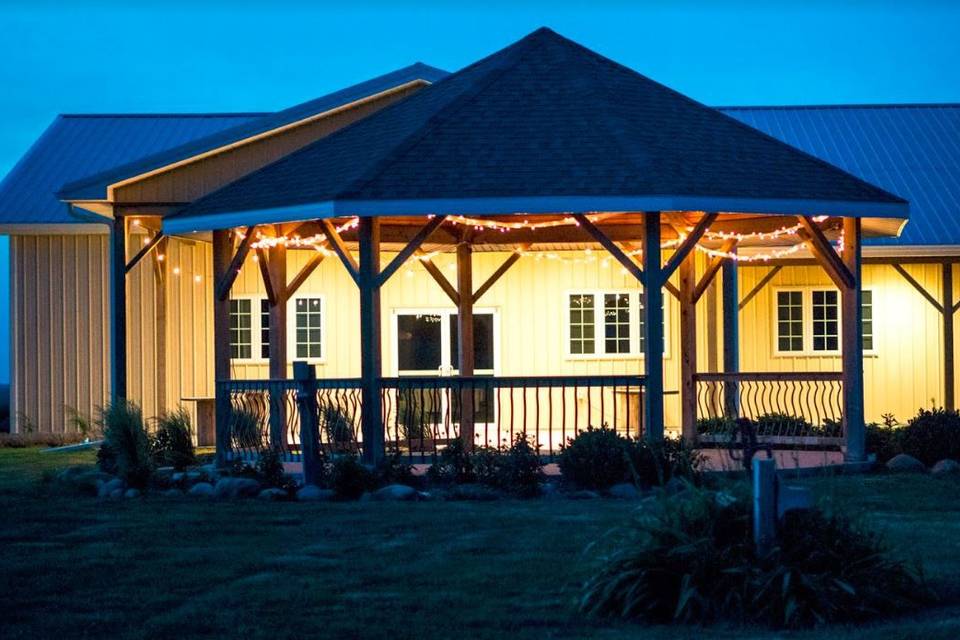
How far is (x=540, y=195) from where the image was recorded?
1612cm

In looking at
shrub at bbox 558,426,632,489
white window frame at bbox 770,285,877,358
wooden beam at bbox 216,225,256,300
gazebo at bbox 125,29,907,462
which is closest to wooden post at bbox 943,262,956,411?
white window frame at bbox 770,285,877,358

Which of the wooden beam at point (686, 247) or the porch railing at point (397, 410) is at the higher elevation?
the wooden beam at point (686, 247)

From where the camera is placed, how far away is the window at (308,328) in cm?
2527

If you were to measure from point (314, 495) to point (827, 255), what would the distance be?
21.0ft

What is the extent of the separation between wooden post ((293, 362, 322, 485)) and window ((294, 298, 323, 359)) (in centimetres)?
949

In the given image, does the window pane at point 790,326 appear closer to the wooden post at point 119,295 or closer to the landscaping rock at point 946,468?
the landscaping rock at point 946,468

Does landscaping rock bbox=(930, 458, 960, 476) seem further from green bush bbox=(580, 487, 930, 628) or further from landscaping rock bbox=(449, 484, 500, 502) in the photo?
green bush bbox=(580, 487, 930, 628)

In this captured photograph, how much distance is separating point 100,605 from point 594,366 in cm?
1675

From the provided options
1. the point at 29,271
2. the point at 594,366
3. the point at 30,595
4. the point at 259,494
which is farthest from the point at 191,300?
the point at 30,595

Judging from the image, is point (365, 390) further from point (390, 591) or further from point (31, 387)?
point (31, 387)

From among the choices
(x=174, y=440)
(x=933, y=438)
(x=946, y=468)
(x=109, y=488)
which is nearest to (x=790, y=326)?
(x=933, y=438)

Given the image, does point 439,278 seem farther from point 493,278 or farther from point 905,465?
point 905,465

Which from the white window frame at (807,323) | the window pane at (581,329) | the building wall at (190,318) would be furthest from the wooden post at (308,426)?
the white window frame at (807,323)

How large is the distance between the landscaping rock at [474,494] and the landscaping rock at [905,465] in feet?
16.4
